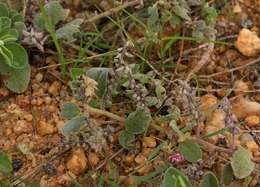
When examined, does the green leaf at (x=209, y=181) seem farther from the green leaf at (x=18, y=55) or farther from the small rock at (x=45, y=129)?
the green leaf at (x=18, y=55)

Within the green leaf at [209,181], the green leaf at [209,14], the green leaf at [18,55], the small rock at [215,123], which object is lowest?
the small rock at [215,123]

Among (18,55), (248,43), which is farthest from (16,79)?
(248,43)

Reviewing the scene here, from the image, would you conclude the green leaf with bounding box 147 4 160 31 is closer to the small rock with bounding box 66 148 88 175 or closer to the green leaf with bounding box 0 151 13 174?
the small rock with bounding box 66 148 88 175

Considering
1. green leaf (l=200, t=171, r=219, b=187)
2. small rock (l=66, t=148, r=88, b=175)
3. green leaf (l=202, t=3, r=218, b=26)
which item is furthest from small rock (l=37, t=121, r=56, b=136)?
green leaf (l=202, t=3, r=218, b=26)

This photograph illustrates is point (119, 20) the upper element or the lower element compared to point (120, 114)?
upper

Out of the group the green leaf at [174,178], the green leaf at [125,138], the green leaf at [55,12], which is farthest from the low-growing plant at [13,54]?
the green leaf at [174,178]

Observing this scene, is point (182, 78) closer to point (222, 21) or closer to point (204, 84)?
point (204, 84)

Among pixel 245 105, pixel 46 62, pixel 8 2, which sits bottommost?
pixel 245 105

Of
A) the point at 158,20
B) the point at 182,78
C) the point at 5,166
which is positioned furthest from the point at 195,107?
the point at 5,166

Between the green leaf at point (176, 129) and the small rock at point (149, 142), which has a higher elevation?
the green leaf at point (176, 129)
